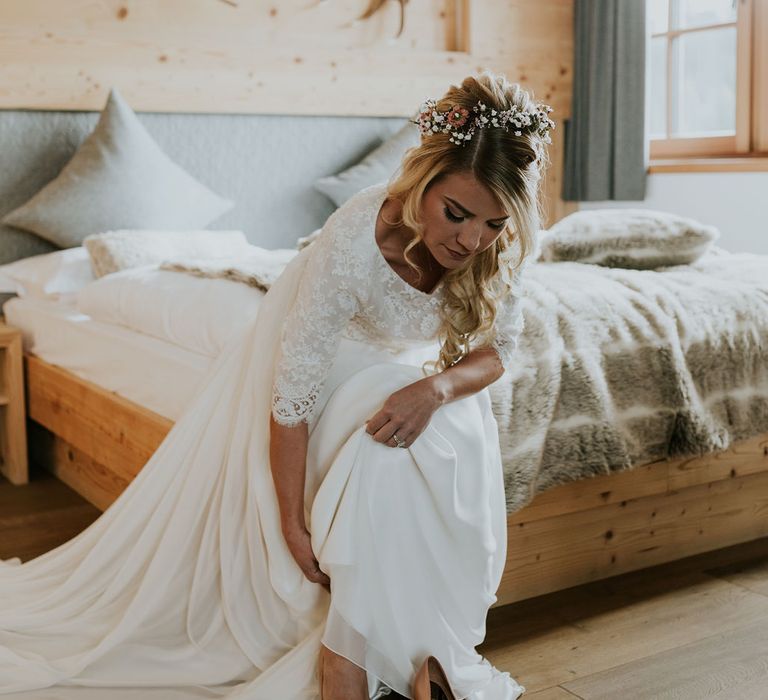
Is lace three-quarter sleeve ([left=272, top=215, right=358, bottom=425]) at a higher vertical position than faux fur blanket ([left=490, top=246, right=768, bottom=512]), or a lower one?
higher

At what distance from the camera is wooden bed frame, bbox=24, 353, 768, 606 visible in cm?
227

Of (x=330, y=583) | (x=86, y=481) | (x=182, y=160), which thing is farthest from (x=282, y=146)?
(x=330, y=583)

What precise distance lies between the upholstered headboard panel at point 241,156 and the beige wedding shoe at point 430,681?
2.58m

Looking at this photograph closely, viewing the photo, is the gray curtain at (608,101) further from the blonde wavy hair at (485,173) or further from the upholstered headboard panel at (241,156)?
the blonde wavy hair at (485,173)

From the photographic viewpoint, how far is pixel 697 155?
4586 mm

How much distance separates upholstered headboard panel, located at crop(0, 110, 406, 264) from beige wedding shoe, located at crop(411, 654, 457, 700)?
2580mm

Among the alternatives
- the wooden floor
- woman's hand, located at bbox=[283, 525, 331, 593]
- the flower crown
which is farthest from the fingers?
the flower crown

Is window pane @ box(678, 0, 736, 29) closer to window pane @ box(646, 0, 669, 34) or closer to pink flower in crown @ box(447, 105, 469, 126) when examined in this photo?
window pane @ box(646, 0, 669, 34)

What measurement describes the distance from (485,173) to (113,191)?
7.63 feet

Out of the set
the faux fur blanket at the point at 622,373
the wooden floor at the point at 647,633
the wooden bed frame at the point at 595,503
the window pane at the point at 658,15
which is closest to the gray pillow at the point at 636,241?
the faux fur blanket at the point at 622,373

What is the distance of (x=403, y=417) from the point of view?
1.68m

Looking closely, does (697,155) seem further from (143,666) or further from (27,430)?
(143,666)

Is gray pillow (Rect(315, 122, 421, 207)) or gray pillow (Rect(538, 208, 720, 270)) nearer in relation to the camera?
gray pillow (Rect(538, 208, 720, 270))

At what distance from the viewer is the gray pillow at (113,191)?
3.57 meters
